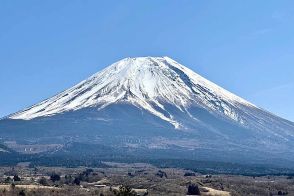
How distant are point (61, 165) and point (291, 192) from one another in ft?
293

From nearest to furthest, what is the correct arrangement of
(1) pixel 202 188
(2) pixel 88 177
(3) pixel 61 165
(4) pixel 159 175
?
1. (1) pixel 202 188
2. (2) pixel 88 177
3. (4) pixel 159 175
4. (3) pixel 61 165

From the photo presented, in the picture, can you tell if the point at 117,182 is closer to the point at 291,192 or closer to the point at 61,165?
the point at 291,192

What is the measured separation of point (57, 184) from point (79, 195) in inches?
820

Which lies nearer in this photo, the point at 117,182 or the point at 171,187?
the point at 171,187

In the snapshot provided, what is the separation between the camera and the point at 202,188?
378 feet

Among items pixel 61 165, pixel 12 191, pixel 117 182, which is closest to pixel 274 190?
pixel 117 182

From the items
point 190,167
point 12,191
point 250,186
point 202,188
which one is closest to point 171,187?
point 202,188

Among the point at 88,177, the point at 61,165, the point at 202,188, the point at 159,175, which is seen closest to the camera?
the point at 202,188

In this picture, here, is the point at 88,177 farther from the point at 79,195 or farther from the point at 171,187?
the point at 79,195

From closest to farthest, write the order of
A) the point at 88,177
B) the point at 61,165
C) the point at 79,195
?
the point at 79,195, the point at 88,177, the point at 61,165

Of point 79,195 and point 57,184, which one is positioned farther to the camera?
point 57,184

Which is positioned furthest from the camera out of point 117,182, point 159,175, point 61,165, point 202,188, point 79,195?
point 61,165

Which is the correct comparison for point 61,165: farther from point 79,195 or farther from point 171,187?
point 79,195

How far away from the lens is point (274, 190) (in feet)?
401
